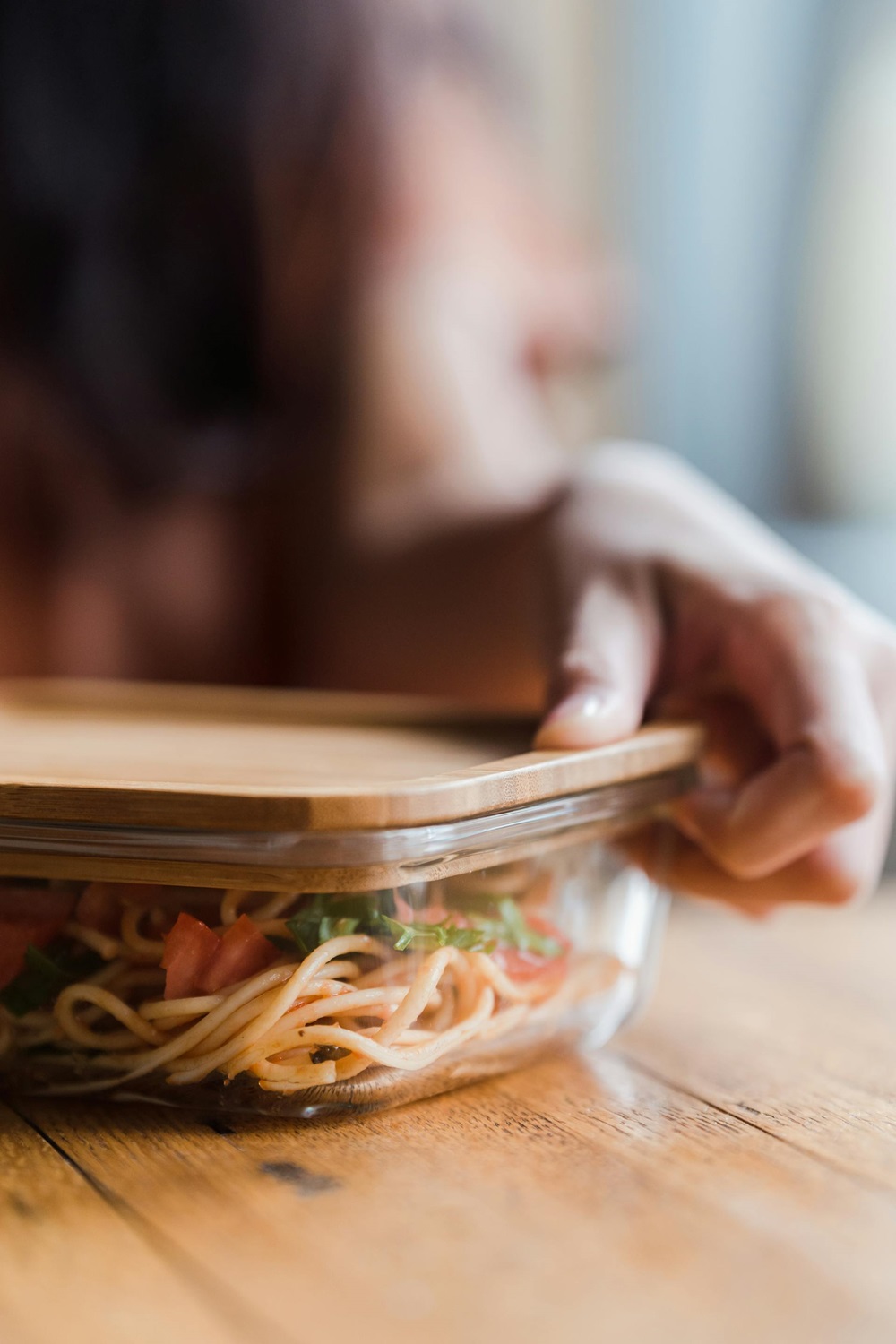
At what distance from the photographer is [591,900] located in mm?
674

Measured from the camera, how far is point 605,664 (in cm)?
72

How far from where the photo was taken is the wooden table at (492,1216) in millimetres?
413

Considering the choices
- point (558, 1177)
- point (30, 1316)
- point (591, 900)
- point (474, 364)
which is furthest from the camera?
point (474, 364)

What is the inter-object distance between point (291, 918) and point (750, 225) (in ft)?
6.22

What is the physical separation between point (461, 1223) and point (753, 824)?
337 millimetres

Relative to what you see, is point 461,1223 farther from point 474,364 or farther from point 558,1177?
point 474,364

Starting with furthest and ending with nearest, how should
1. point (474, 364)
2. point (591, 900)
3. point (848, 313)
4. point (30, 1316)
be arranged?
point (848, 313) < point (474, 364) < point (591, 900) < point (30, 1316)

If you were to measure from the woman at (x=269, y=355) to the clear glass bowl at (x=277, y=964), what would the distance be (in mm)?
430

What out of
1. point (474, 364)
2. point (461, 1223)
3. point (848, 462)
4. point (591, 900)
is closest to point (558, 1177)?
point (461, 1223)

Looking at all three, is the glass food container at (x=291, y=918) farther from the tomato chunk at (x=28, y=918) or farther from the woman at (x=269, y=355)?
the woman at (x=269, y=355)

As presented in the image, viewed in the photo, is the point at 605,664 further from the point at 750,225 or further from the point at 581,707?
the point at 750,225

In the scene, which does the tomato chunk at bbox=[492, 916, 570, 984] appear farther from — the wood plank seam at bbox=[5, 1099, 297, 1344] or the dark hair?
the dark hair

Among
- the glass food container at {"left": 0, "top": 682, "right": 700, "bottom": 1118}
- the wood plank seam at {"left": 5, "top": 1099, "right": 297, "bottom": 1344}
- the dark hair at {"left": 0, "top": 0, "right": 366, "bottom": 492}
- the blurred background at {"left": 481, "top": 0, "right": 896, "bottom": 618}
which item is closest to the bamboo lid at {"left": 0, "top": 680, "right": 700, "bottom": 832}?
the glass food container at {"left": 0, "top": 682, "right": 700, "bottom": 1118}

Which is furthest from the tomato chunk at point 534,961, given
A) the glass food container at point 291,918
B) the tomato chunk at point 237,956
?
the tomato chunk at point 237,956
